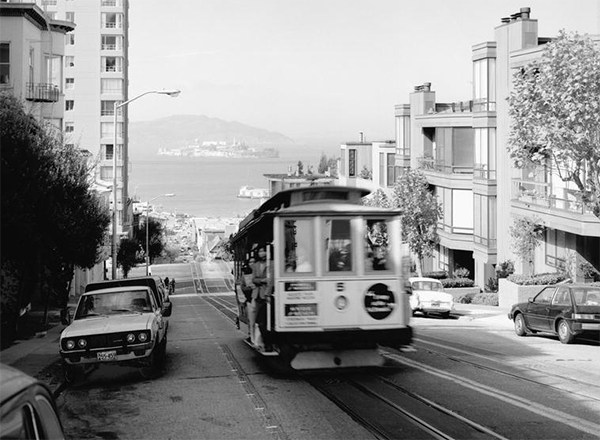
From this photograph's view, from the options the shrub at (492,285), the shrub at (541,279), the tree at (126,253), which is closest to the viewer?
the shrub at (541,279)

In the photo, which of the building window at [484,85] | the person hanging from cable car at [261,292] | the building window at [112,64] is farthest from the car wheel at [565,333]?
the building window at [112,64]

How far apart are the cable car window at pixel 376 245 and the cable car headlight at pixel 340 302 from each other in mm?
679

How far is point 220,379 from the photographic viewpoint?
14.6 m

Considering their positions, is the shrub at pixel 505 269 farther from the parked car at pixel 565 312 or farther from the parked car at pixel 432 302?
the parked car at pixel 565 312

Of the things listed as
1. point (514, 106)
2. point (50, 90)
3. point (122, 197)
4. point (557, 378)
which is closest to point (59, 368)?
point (557, 378)

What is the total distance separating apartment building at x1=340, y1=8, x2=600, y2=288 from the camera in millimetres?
33906

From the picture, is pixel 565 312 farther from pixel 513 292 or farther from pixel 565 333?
pixel 513 292

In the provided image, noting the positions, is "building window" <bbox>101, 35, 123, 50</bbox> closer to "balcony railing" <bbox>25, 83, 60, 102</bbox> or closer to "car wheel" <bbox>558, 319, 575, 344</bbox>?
"balcony railing" <bbox>25, 83, 60, 102</bbox>

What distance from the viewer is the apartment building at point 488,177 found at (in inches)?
1335

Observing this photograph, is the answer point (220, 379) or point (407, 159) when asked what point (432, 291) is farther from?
point (407, 159)

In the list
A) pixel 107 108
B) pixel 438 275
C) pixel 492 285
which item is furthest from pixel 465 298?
pixel 107 108

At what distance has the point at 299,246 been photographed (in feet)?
44.7

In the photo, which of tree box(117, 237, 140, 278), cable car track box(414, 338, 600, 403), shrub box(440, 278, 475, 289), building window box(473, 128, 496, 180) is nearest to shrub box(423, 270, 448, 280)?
shrub box(440, 278, 475, 289)

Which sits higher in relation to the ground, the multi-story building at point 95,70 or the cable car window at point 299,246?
the multi-story building at point 95,70
